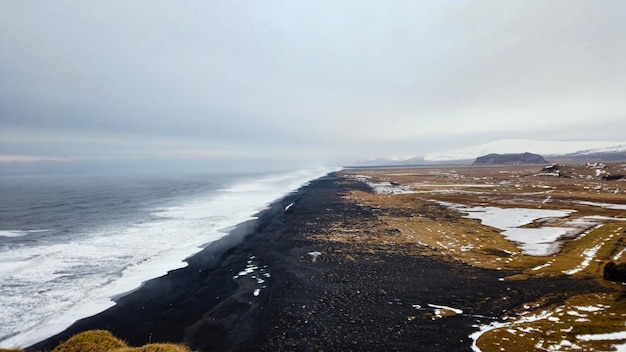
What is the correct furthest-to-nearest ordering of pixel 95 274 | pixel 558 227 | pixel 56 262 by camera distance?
1. pixel 558 227
2. pixel 56 262
3. pixel 95 274

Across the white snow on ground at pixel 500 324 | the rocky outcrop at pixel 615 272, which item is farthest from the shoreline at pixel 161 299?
the rocky outcrop at pixel 615 272

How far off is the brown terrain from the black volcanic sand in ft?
0.22

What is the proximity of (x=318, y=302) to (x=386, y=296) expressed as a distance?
3735mm

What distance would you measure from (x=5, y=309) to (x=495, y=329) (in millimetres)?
23303

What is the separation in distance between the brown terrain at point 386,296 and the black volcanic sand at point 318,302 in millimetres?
67


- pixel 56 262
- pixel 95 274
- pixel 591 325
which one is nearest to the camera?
pixel 591 325

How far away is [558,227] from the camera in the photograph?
33.7m

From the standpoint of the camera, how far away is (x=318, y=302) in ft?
54.7

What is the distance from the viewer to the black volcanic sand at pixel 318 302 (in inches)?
519

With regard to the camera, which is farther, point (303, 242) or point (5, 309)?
point (303, 242)

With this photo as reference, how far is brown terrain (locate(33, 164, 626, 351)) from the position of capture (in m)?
12.9

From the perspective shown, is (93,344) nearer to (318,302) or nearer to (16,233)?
(318,302)

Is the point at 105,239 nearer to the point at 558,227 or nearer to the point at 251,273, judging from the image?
the point at 251,273

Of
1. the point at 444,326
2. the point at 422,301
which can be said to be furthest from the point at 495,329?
the point at 422,301
